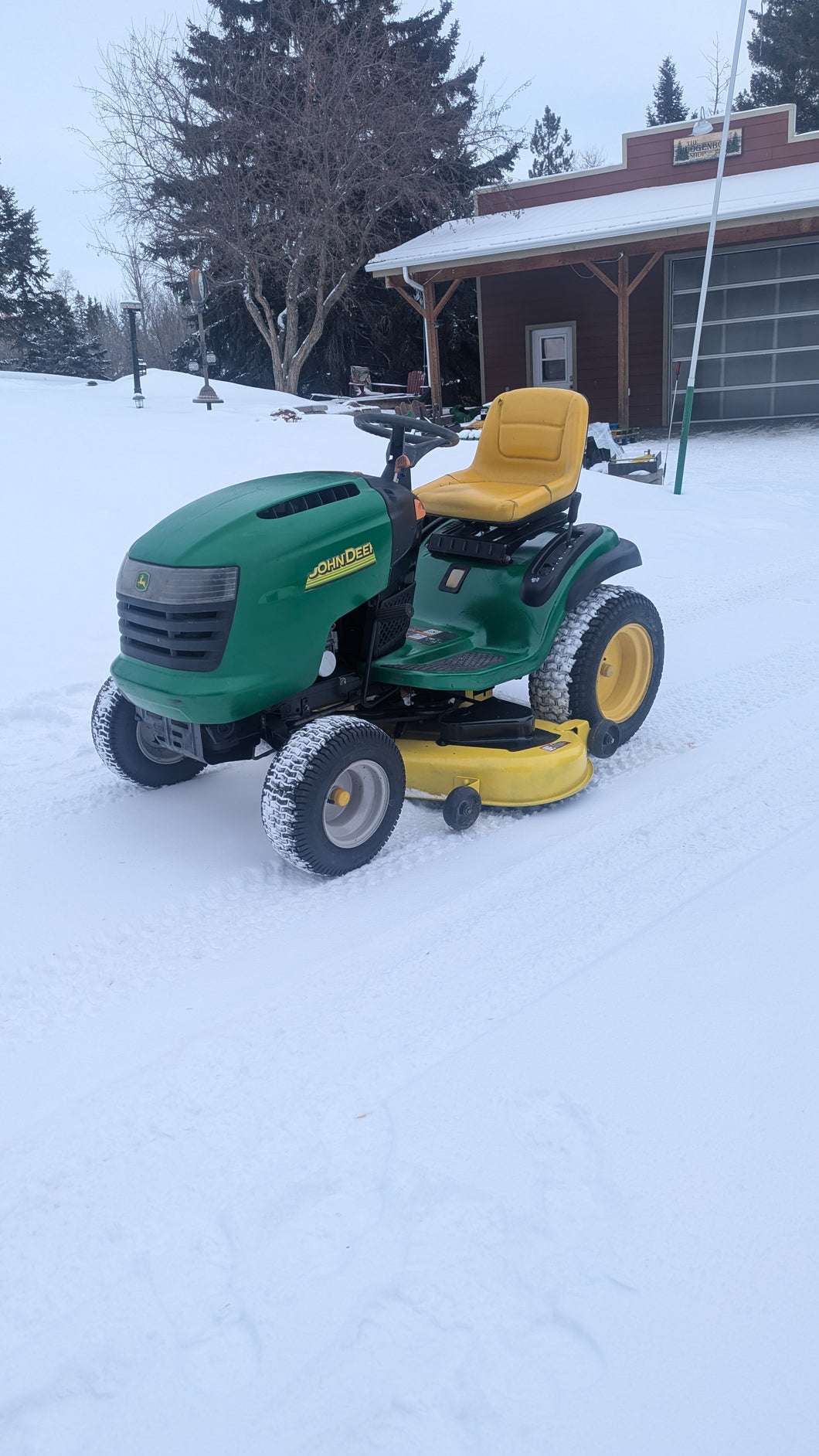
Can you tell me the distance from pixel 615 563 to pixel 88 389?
33.2 feet

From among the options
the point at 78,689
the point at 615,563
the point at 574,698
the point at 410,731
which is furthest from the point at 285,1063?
the point at 78,689

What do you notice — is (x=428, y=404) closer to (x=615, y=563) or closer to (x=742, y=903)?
(x=615, y=563)

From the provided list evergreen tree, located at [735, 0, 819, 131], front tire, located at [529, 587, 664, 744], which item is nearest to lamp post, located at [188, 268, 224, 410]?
front tire, located at [529, 587, 664, 744]

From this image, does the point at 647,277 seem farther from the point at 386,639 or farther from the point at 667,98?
the point at 667,98

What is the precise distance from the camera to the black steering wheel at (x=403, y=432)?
3.36 meters

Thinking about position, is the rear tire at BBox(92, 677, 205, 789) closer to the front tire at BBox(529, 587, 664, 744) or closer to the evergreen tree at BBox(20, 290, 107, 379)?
the front tire at BBox(529, 587, 664, 744)

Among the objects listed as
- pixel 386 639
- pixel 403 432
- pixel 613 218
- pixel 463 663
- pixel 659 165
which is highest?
pixel 659 165

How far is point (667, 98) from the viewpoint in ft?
152

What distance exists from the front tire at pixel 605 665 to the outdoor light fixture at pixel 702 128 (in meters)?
14.8

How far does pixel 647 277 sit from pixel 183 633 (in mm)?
15322

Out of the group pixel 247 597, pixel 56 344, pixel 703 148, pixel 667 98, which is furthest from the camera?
pixel 667 98

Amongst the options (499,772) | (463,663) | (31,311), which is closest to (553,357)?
(463,663)

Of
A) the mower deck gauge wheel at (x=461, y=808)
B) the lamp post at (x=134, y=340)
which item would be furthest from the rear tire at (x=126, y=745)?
the lamp post at (x=134, y=340)

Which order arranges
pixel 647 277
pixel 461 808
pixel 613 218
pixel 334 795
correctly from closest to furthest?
pixel 334 795, pixel 461 808, pixel 613 218, pixel 647 277
